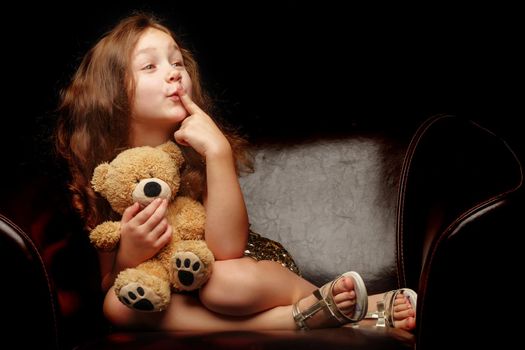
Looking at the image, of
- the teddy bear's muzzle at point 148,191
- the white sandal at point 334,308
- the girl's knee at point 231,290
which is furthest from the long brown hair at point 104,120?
the white sandal at point 334,308

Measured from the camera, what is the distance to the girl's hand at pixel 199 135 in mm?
1495

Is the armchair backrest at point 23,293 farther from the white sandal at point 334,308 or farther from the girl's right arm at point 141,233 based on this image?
the white sandal at point 334,308

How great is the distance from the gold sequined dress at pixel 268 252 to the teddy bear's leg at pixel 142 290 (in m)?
0.26

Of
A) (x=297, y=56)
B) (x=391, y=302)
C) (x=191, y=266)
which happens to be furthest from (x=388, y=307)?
(x=297, y=56)

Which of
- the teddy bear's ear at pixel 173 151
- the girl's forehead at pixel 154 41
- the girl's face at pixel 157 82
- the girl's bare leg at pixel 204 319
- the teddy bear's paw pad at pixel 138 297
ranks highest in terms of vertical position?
the girl's forehead at pixel 154 41

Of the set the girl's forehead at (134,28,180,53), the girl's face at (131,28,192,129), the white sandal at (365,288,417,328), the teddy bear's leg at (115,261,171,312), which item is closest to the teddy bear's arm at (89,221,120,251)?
the teddy bear's leg at (115,261,171,312)

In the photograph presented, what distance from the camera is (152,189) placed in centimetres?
144

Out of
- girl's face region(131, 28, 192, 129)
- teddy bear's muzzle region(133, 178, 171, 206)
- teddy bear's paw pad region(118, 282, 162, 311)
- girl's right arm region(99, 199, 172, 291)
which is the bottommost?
teddy bear's paw pad region(118, 282, 162, 311)

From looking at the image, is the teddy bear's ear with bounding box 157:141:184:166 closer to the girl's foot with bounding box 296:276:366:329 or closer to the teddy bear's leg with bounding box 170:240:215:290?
the teddy bear's leg with bounding box 170:240:215:290

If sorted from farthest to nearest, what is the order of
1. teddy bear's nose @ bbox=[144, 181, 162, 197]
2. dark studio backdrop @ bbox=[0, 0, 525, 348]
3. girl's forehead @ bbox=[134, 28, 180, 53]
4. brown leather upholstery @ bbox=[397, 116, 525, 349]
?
1. dark studio backdrop @ bbox=[0, 0, 525, 348]
2. girl's forehead @ bbox=[134, 28, 180, 53]
3. teddy bear's nose @ bbox=[144, 181, 162, 197]
4. brown leather upholstery @ bbox=[397, 116, 525, 349]

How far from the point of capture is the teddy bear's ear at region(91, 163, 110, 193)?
1.48 meters

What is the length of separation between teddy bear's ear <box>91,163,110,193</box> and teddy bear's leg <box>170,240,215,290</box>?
0.67ft

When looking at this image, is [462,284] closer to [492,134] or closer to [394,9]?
[492,134]

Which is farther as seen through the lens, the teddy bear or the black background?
the black background
